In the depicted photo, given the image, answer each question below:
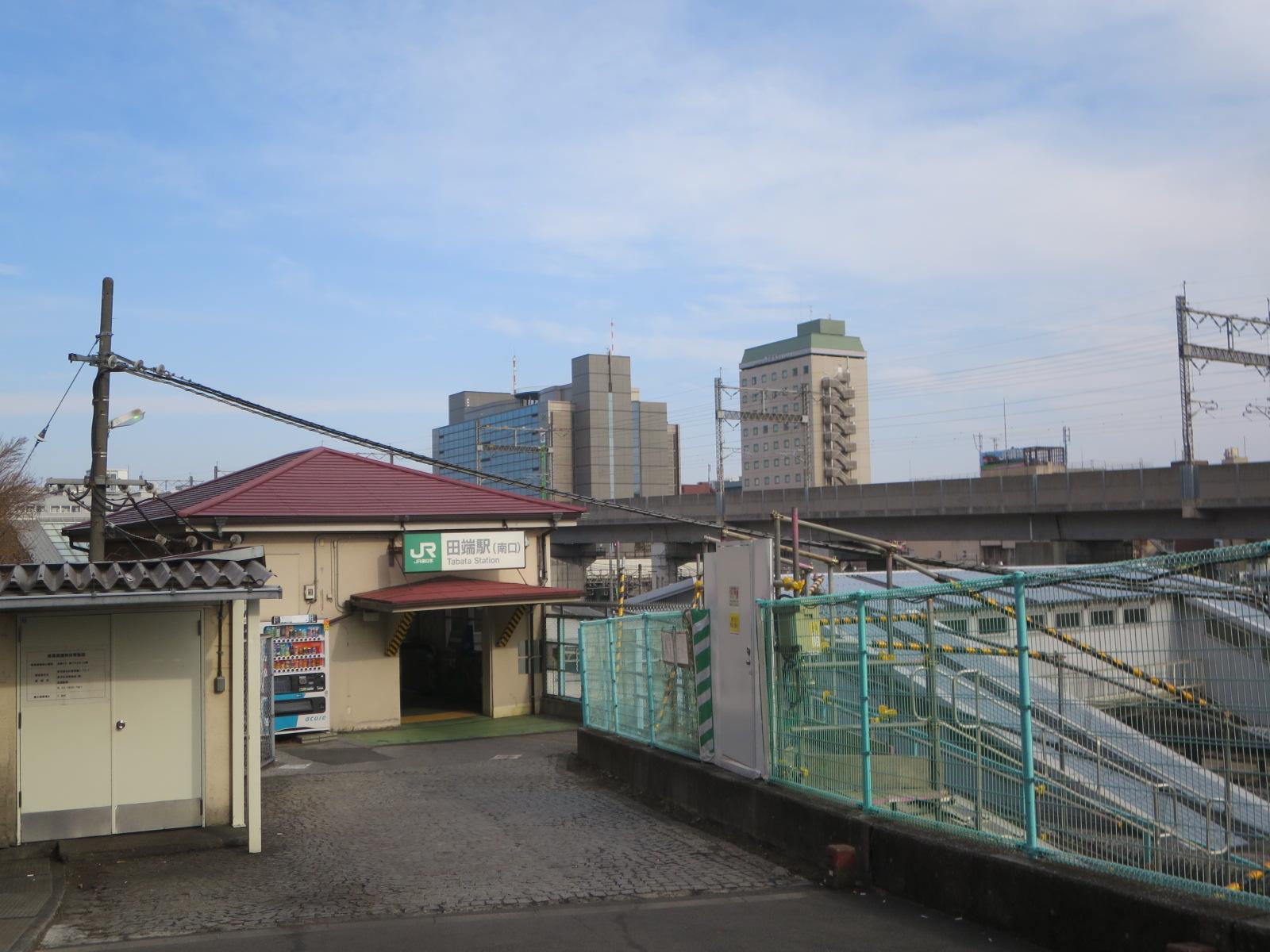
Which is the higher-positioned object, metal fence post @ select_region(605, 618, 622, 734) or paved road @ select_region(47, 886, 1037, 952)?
metal fence post @ select_region(605, 618, 622, 734)

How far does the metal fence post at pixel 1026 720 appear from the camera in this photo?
7.00 meters

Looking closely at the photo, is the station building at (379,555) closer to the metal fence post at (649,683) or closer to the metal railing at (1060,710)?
the metal fence post at (649,683)

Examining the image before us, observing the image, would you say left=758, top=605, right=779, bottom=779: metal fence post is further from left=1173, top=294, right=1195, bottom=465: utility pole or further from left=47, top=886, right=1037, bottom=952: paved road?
left=1173, top=294, right=1195, bottom=465: utility pole

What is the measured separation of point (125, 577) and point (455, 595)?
1106 centimetres

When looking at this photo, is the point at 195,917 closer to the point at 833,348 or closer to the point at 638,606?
the point at 638,606

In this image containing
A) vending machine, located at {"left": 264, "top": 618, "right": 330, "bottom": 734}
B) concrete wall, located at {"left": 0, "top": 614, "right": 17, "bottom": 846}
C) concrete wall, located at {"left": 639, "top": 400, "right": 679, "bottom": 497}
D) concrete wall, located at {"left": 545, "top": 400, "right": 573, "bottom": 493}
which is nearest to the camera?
concrete wall, located at {"left": 0, "top": 614, "right": 17, "bottom": 846}

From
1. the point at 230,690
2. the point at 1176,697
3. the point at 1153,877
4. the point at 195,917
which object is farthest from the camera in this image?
the point at 230,690

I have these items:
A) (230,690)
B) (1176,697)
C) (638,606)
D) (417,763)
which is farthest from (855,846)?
(638,606)

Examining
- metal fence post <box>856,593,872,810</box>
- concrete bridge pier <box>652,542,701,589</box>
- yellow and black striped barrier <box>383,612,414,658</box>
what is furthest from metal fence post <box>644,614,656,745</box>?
concrete bridge pier <box>652,542,701,589</box>

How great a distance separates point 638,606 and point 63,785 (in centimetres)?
1987

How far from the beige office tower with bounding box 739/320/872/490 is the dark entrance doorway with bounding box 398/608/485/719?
100m

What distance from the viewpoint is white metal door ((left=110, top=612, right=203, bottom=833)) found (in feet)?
33.6

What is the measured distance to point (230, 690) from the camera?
10.7m

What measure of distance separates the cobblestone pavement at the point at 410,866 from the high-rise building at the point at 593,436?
4614 inches
